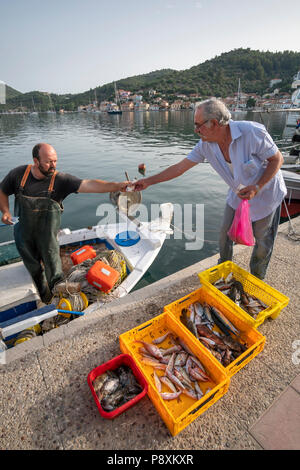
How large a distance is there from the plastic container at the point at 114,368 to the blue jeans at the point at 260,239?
2.36 meters

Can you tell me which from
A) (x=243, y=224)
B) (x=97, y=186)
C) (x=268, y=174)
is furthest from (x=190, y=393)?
(x=97, y=186)

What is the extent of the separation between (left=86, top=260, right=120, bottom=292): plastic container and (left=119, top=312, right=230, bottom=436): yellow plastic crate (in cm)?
142

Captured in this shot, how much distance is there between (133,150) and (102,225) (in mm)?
20951

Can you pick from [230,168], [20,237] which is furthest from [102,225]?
[230,168]

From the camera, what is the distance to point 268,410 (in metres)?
2.21

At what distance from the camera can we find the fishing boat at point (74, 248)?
3.18 meters

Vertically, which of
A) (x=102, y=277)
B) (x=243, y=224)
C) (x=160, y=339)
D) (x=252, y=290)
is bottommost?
(x=160, y=339)

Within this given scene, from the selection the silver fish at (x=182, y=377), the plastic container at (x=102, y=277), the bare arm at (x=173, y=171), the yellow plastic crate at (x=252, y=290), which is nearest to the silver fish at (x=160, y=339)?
the silver fish at (x=182, y=377)

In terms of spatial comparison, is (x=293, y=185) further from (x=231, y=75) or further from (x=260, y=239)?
(x=231, y=75)

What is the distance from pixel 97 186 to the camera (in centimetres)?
392

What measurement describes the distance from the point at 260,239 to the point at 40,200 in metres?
3.48

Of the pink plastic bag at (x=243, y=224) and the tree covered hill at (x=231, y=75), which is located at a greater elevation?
the tree covered hill at (x=231, y=75)

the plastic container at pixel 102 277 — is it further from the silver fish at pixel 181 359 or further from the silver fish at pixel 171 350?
the silver fish at pixel 181 359

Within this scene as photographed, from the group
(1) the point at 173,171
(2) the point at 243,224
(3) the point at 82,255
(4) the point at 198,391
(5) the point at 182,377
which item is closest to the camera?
(4) the point at 198,391
